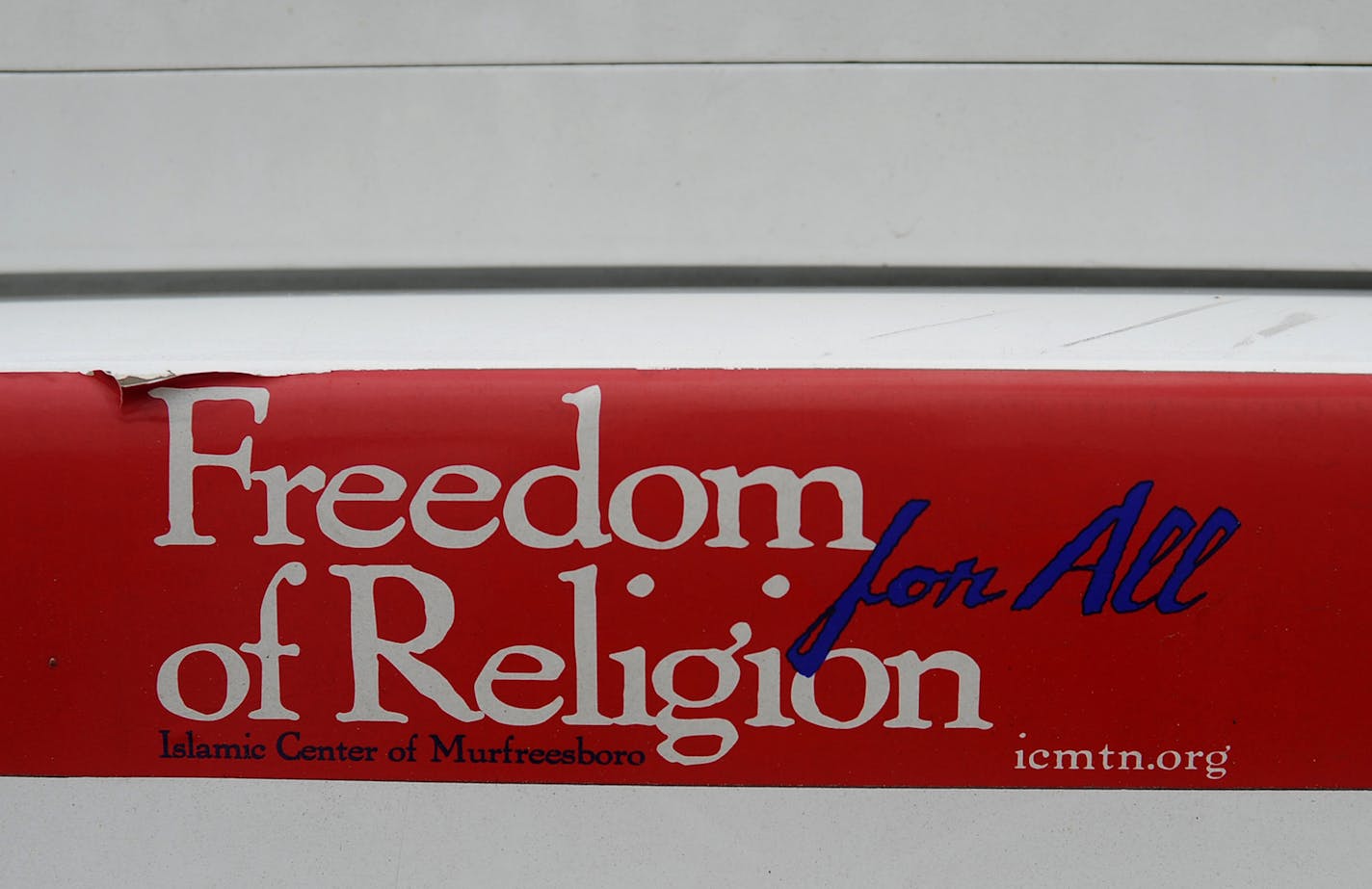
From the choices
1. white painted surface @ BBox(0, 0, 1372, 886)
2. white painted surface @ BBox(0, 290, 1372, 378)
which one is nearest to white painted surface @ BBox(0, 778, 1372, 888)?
white painted surface @ BBox(0, 0, 1372, 886)

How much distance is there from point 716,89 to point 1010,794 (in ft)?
2.24

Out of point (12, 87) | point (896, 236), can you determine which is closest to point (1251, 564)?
point (896, 236)

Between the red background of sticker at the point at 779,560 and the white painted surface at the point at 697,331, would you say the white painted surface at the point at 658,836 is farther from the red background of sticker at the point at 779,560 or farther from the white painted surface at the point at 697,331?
the white painted surface at the point at 697,331

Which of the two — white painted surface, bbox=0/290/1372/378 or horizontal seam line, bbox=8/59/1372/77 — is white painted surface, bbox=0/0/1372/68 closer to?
horizontal seam line, bbox=8/59/1372/77

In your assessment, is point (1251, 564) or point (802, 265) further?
point (802, 265)

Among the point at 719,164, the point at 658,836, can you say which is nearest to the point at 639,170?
the point at 719,164

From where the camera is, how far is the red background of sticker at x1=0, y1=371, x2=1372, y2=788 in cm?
80

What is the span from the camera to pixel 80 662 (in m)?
0.84

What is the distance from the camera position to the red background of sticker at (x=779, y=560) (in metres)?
0.80

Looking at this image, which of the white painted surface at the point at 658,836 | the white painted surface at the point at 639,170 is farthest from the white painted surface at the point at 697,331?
the white painted surface at the point at 658,836

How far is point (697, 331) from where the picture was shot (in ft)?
2.91

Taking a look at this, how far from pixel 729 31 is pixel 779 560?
496 mm

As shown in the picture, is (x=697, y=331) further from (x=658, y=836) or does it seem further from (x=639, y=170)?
(x=658, y=836)

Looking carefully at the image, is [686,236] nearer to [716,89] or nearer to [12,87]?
[716,89]
